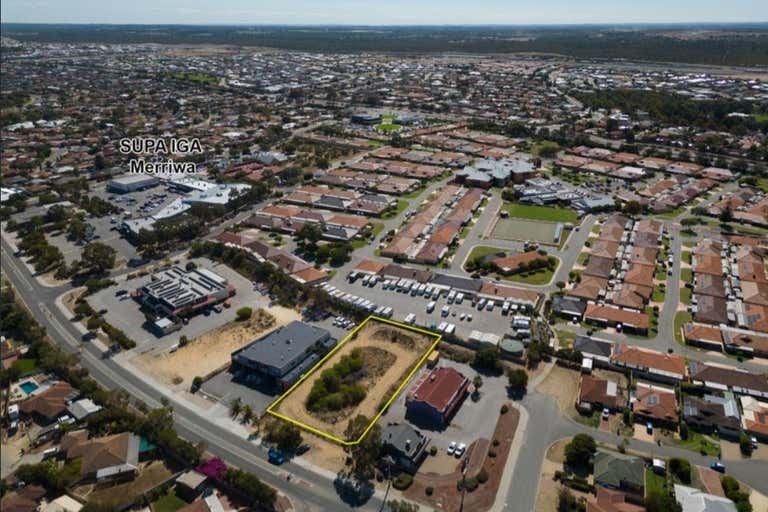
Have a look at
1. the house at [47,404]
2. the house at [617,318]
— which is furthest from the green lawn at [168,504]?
the house at [617,318]

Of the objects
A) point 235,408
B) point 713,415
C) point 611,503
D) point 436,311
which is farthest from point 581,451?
point 235,408

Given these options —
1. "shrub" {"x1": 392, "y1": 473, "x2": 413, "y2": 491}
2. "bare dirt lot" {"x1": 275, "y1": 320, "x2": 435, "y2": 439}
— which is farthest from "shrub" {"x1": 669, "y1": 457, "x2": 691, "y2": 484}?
"bare dirt lot" {"x1": 275, "y1": 320, "x2": 435, "y2": 439}

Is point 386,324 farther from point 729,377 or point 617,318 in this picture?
point 729,377

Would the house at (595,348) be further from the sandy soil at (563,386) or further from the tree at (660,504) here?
the tree at (660,504)

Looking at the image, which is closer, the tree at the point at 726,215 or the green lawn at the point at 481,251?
the green lawn at the point at 481,251

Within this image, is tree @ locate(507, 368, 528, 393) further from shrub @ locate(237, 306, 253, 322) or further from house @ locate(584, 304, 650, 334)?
shrub @ locate(237, 306, 253, 322)

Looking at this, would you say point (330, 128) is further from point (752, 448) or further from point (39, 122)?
point (752, 448)
